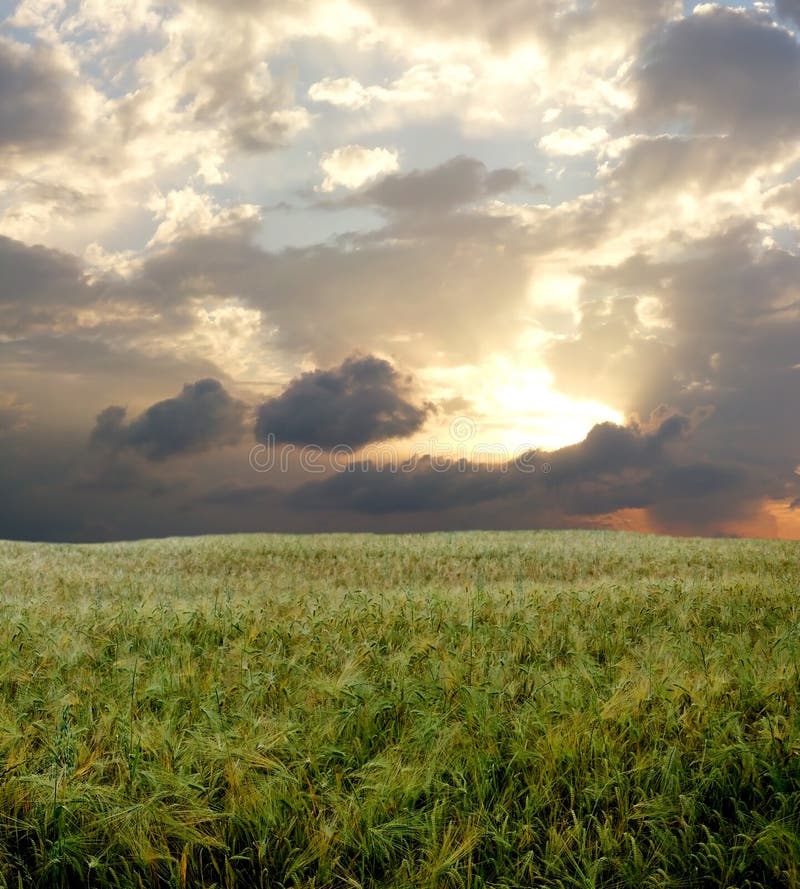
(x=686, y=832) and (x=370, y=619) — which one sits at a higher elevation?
(x=370, y=619)

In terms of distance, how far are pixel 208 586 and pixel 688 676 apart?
302 inches

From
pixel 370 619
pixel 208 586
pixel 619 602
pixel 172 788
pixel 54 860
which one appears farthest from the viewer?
pixel 208 586

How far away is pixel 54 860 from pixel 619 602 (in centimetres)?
606

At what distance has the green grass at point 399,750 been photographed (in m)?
3.41

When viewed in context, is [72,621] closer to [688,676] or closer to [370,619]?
[370,619]

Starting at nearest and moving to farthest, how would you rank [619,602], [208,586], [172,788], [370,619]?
[172,788]
[370,619]
[619,602]
[208,586]

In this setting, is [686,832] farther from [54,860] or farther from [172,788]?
[54,860]

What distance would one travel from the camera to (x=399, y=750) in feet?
13.6

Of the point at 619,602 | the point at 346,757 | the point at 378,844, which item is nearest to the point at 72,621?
the point at 346,757

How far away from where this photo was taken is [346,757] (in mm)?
4016

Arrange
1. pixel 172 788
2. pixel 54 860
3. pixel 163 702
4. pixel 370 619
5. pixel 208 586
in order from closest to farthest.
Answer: pixel 54 860 → pixel 172 788 → pixel 163 702 → pixel 370 619 → pixel 208 586

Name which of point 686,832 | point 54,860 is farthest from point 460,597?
point 54,860

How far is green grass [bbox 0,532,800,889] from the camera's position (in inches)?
134

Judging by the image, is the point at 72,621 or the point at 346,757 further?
the point at 72,621
